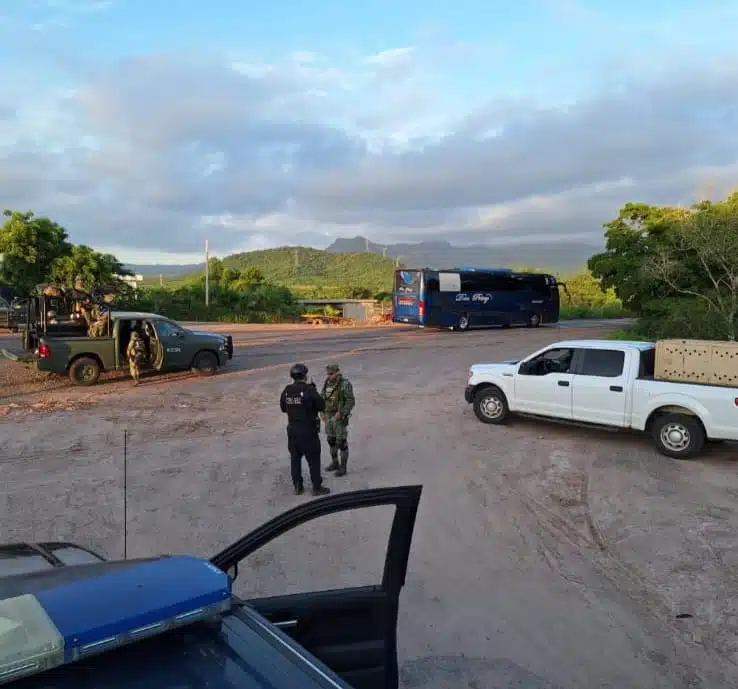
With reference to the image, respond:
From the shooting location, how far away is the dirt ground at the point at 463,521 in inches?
193

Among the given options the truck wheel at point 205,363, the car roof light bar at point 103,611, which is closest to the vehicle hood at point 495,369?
the truck wheel at point 205,363

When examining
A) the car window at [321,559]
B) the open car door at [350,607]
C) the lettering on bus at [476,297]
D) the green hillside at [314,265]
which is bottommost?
the car window at [321,559]

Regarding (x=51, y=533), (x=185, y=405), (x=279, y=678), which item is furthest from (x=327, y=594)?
(x=185, y=405)

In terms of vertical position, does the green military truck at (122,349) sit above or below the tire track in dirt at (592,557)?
above

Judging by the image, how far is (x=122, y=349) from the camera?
16.0 metres

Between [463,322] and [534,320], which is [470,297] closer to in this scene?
[463,322]

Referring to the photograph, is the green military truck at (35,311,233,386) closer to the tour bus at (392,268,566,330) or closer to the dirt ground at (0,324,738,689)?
the dirt ground at (0,324,738,689)

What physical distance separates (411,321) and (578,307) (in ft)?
83.5

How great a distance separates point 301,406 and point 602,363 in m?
5.24

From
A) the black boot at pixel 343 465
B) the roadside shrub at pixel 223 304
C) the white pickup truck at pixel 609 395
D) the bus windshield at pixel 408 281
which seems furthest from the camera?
the roadside shrub at pixel 223 304

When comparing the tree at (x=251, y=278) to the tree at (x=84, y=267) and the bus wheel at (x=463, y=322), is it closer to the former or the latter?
the tree at (x=84, y=267)

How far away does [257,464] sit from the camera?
9.52 meters

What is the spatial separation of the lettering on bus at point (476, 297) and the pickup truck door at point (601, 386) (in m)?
→ 24.3

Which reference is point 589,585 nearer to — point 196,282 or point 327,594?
point 327,594
